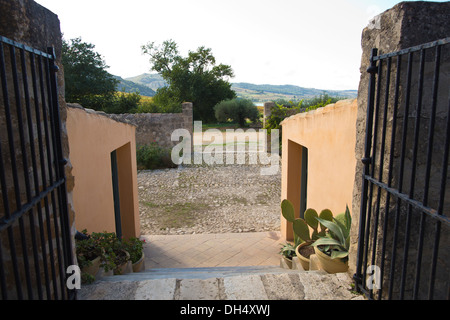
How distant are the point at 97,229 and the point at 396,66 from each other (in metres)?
3.35

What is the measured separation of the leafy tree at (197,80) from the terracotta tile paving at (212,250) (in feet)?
71.5

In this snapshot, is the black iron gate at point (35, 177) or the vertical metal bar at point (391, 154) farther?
the vertical metal bar at point (391, 154)

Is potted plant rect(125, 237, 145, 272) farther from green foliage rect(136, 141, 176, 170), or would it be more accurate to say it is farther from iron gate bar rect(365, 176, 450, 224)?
green foliage rect(136, 141, 176, 170)

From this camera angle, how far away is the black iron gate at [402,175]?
5.32ft

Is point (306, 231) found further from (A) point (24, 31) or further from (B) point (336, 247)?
(A) point (24, 31)

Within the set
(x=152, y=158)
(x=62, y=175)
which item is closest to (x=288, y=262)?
(x=62, y=175)

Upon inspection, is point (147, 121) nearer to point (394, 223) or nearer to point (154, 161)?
point (154, 161)

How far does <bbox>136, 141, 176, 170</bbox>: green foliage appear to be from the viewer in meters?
11.9

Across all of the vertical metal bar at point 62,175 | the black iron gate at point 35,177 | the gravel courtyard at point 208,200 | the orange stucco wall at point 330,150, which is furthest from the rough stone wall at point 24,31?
the gravel courtyard at point 208,200

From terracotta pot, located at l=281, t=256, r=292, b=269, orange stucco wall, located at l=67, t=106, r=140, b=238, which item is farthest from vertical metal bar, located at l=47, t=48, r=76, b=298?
terracotta pot, located at l=281, t=256, r=292, b=269

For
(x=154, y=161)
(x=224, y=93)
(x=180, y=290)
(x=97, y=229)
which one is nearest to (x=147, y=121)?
(x=154, y=161)

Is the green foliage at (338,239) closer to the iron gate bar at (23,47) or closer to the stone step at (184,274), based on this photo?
the stone step at (184,274)

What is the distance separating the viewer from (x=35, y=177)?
1.55m

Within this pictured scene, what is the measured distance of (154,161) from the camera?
39.2 feet
